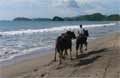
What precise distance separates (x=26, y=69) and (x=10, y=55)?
16.2 feet

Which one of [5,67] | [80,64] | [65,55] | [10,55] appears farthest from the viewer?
[10,55]

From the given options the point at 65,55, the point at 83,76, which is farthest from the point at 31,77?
the point at 65,55

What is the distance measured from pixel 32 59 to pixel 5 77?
17.3ft

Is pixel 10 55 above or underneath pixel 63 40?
underneath

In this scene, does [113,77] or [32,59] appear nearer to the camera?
[113,77]

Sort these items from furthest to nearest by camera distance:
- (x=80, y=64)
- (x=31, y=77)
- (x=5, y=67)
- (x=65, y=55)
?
(x=65, y=55) → (x=5, y=67) → (x=80, y=64) → (x=31, y=77)

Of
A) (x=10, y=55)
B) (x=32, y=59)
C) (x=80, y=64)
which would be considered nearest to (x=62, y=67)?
(x=80, y=64)

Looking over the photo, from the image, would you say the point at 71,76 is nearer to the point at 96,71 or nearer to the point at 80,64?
the point at 96,71

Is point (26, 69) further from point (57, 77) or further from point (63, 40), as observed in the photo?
point (57, 77)

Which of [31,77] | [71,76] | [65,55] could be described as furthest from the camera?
[65,55]

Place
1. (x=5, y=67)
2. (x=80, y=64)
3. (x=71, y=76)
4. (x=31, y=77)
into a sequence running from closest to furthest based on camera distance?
(x=71, y=76), (x=31, y=77), (x=80, y=64), (x=5, y=67)

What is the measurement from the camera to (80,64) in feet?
46.7

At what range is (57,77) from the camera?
463 inches

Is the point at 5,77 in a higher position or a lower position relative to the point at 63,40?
lower
